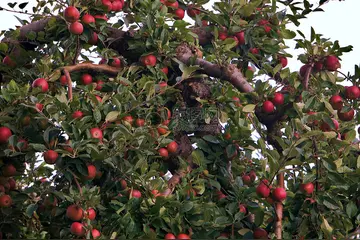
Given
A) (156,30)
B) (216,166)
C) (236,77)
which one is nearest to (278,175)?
(216,166)

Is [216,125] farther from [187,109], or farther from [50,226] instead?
[50,226]

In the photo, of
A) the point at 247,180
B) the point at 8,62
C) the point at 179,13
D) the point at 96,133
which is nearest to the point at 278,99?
the point at 247,180

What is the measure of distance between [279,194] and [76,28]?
1644 mm

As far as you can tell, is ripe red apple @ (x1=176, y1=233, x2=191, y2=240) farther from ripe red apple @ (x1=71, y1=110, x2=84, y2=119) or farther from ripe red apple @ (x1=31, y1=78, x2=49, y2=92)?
ripe red apple @ (x1=31, y1=78, x2=49, y2=92)

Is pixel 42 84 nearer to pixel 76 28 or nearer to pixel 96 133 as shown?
pixel 76 28

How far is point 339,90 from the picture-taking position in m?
4.23

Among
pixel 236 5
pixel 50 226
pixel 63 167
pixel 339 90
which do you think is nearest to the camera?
pixel 63 167

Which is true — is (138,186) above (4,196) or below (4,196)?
above

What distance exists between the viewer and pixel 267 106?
424 centimetres

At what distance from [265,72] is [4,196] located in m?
1.98

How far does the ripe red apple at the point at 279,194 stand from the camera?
141 inches

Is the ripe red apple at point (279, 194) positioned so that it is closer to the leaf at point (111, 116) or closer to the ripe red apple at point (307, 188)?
the ripe red apple at point (307, 188)

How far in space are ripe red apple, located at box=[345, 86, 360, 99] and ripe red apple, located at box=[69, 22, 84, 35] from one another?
5.42 feet

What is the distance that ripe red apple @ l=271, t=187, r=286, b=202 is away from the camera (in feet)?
11.7
